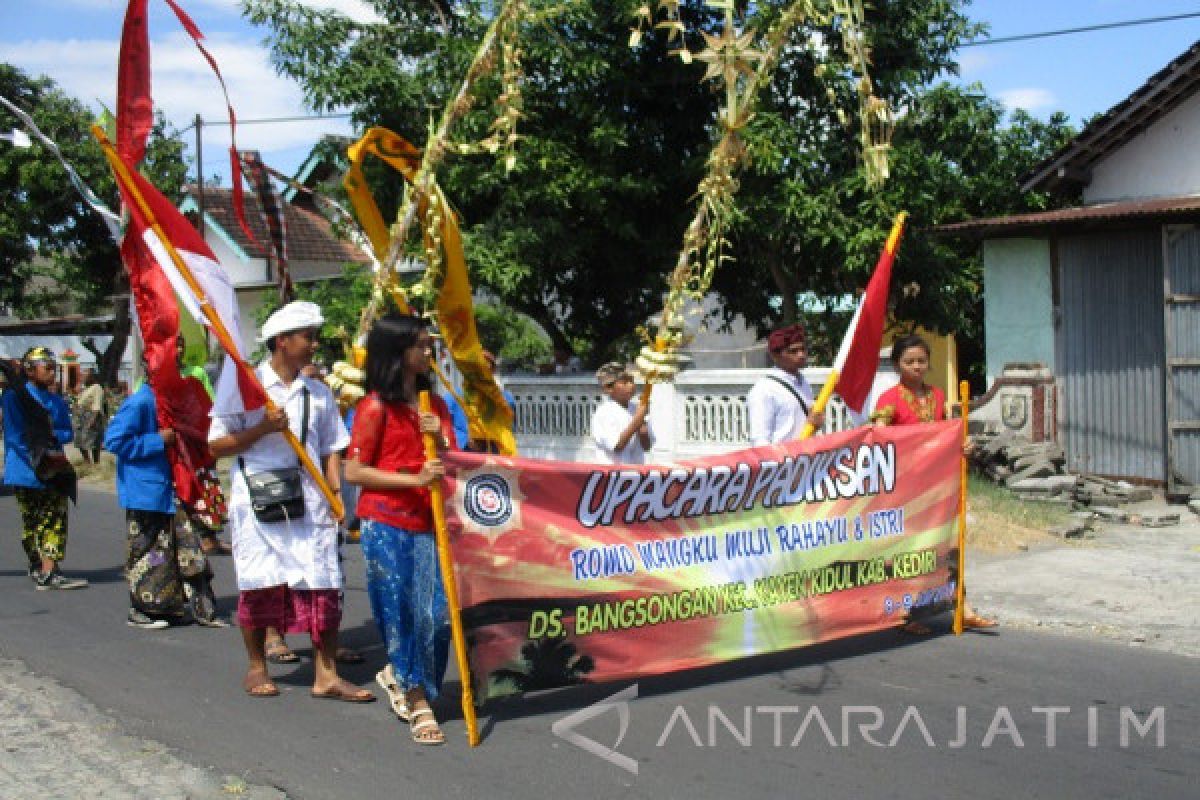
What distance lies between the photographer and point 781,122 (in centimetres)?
1269

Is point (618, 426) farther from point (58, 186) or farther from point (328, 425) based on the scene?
point (58, 186)

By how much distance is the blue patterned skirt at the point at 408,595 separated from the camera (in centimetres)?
515

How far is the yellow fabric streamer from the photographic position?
627cm

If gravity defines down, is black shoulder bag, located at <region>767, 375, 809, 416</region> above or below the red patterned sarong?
above

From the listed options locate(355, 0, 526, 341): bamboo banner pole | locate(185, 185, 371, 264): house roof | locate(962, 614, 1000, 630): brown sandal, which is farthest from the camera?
locate(185, 185, 371, 264): house roof

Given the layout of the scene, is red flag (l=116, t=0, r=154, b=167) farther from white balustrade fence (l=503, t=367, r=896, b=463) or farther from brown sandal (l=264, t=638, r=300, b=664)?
white balustrade fence (l=503, t=367, r=896, b=463)

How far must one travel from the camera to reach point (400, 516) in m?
5.15

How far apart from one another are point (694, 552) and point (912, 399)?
197cm

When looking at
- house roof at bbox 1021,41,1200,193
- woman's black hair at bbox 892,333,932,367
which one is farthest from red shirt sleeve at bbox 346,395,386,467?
house roof at bbox 1021,41,1200,193

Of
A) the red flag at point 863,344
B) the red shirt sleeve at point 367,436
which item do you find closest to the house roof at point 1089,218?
the red flag at point 863,344

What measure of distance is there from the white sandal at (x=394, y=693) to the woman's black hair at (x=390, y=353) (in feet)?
4.03

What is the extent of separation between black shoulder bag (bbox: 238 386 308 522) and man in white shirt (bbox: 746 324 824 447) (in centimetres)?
251

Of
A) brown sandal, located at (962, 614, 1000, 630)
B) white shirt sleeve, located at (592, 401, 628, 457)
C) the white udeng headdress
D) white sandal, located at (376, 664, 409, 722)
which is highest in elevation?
the white udeng headdress

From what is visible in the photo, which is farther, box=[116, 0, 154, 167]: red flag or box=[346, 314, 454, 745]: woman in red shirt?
box=[116, 0, 154, 167]: red flag
